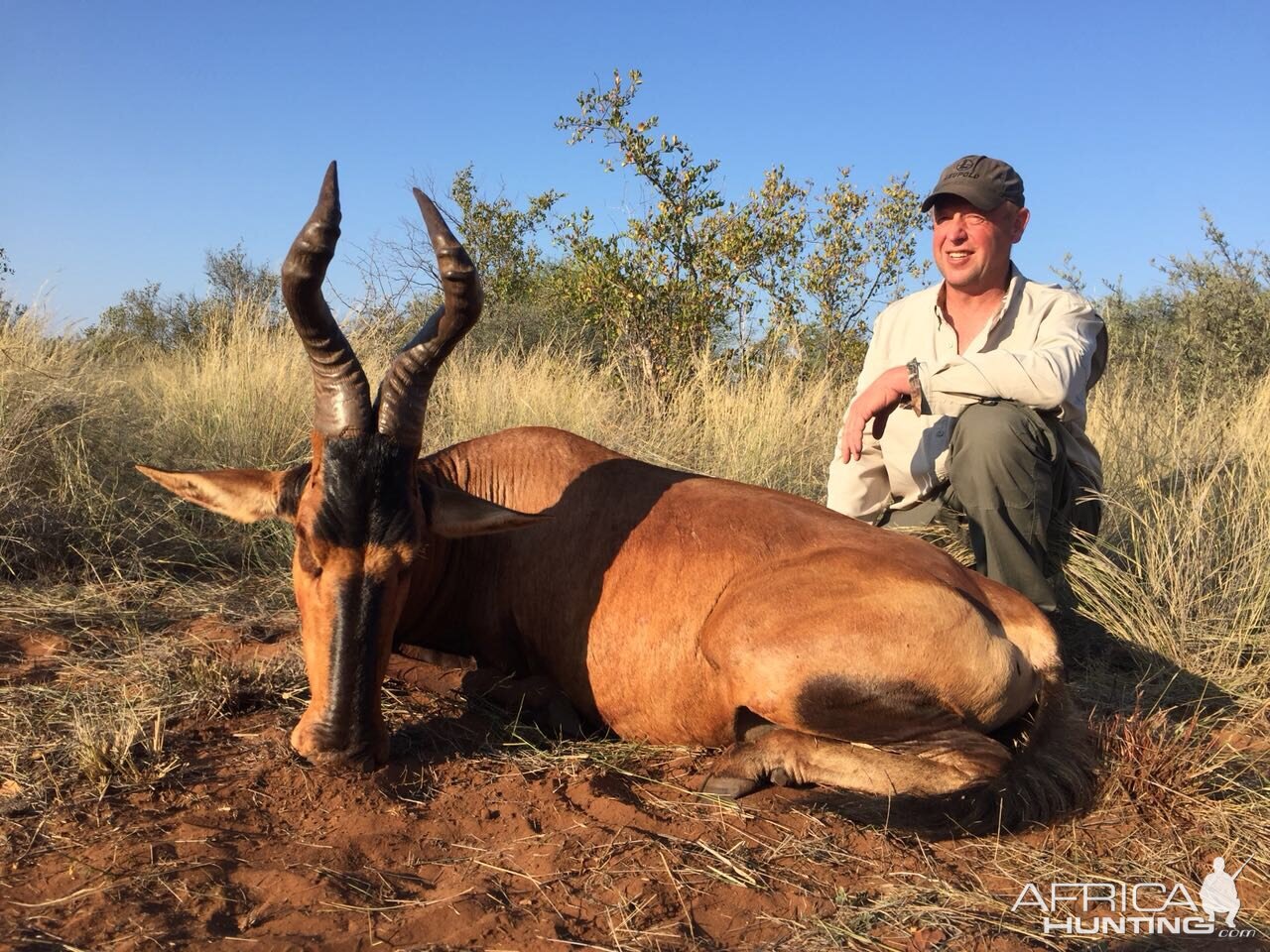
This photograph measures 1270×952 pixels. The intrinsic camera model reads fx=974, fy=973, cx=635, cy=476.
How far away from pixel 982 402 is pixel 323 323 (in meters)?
3.43

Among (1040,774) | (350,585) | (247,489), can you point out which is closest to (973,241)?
(1040,774)

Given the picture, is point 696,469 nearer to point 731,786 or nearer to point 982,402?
point 982,402

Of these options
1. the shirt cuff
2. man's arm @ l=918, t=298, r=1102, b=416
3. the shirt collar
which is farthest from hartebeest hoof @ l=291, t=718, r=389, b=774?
the shirt collar

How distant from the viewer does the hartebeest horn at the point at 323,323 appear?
3654 mm

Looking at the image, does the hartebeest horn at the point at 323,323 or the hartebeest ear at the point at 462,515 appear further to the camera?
the hartebeest ear at the point at 462,515

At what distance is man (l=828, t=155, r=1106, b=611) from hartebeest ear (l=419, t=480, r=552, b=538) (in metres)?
2.05

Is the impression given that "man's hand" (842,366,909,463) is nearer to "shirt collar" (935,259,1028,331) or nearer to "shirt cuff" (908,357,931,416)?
"shirt cuff" (908,357,931,416)

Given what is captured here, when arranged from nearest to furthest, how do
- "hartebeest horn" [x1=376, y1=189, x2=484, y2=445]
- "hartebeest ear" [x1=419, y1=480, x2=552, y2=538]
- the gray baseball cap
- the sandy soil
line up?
the sandy soil → "hartebeest horn" [x1=376, y1=189, x2=484, y2=445] → "hartebeest ear" [x1=419, y1=480, x2=552, y2=538] → the gray baseball cap

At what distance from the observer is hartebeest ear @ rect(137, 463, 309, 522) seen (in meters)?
3.81

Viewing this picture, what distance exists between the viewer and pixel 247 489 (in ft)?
12.7

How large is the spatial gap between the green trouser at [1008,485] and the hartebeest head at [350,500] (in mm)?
2524

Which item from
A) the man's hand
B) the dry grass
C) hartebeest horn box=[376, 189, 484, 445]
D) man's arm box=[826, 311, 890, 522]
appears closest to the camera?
the dry grass

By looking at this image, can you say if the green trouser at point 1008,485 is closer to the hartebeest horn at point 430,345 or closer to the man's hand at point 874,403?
the man's hand at point 874,403

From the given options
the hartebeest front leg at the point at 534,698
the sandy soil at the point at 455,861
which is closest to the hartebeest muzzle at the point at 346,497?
the sandy soil at the point at 455,861
